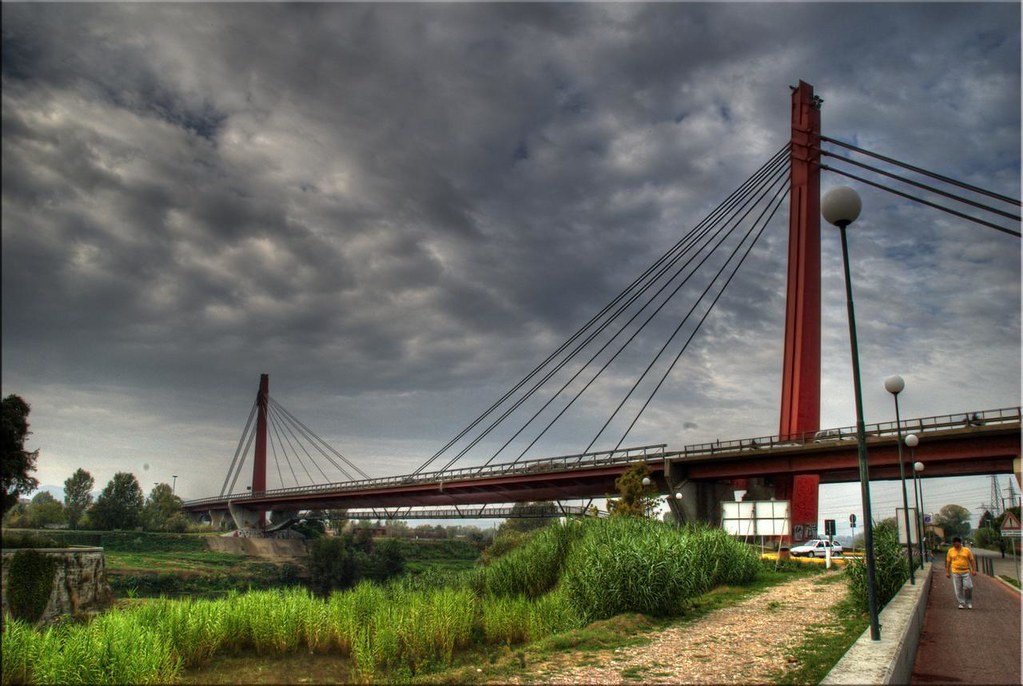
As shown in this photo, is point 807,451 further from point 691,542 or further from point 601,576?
point 601,576

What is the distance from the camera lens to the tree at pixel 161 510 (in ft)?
284

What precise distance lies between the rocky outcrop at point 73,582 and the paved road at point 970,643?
40272mm

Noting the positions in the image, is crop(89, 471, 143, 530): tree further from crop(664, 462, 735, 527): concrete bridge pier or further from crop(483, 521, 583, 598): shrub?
crop(483, 521, 583, 598): shrub

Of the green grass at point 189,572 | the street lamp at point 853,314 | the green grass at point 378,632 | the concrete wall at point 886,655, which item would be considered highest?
the street lamp at point 853,314

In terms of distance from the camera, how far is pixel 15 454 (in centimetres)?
4122

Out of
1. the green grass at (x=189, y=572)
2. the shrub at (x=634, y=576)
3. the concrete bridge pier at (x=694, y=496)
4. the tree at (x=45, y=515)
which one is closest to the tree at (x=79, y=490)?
the tree at (x=45, y=515)

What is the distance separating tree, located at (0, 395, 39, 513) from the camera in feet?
133

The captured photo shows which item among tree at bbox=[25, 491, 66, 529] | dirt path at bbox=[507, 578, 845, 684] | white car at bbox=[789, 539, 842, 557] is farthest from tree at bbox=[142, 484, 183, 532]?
dirt path at bbox=[507, 578, 845, 684]

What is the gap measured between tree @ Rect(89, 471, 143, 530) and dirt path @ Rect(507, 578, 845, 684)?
289 feet

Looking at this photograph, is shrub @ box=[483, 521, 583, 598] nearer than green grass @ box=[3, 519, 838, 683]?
No

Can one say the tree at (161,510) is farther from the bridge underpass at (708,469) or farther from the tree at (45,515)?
the bridge underpass at (708,469)

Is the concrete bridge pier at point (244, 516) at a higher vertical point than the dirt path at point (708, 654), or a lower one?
lower

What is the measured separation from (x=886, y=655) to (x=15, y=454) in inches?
1960

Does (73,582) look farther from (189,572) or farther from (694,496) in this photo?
(694,496)
